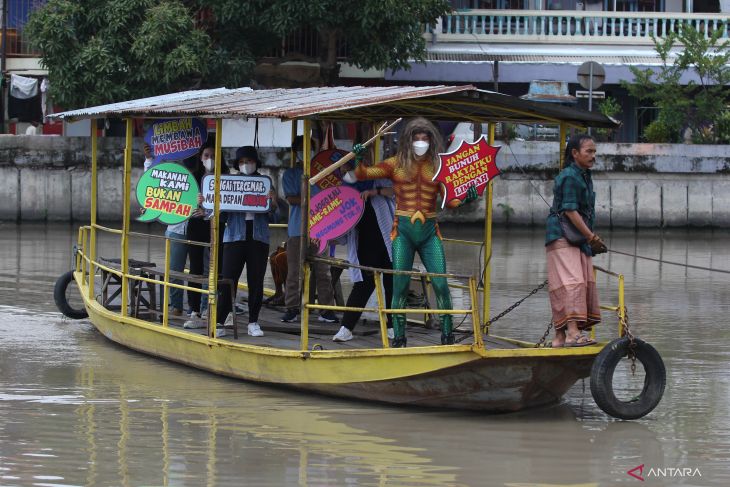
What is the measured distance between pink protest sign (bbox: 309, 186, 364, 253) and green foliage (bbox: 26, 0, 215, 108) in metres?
13.5

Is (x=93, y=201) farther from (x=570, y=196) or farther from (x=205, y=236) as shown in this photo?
(x=570, y=196)

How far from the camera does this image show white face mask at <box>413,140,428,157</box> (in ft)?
29.0

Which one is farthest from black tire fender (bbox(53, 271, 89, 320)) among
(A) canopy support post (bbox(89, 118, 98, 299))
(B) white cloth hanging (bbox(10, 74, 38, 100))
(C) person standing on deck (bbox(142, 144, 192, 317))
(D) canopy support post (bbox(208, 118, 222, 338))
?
(B) white cloth hanging (bbox(10, 74, 38, 100))

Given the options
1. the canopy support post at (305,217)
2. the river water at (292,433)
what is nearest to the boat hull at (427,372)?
the river water at (292,433)

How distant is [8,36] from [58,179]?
442cm

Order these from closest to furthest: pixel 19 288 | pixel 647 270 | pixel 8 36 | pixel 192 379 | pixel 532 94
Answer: pixel 192 379, pixel 19 288, pixel 647 270, pixel 532 94, pixel 8 36

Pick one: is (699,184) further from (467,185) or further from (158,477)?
(158,477)

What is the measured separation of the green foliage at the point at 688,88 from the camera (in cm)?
2438

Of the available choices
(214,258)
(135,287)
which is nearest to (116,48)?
(135,287)

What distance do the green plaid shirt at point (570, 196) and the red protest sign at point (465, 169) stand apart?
59 cm

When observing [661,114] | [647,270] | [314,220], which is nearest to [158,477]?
[314,220]

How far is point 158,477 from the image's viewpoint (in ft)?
23.7

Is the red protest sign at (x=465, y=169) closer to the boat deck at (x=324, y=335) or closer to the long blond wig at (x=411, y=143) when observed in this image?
the long blond wig at (x=411, y=143)

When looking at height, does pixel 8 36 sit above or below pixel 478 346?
above
